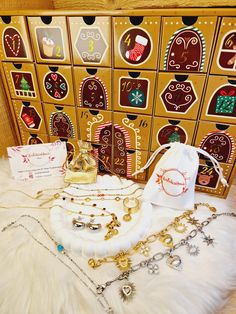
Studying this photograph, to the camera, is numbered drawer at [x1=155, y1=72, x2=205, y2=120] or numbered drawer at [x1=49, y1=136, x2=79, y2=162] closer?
numbered drawer at [x1=155, y1=72, x2=205, y2=120]

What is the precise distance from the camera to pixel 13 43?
0.65 m

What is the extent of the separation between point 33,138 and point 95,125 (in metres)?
0.27

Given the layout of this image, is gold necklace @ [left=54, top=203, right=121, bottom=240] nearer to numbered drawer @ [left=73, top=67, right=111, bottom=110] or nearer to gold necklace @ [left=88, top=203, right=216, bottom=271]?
gold necklace @ [left=88, top=203, right=216, bottom=271]

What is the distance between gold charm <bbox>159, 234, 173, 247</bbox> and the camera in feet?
1.88

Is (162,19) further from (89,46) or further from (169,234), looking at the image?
(169,234)

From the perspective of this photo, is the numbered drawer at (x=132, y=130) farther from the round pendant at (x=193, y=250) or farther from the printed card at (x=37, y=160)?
the round pendant at (x=193, y=250)

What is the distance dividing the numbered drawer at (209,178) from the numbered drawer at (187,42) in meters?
0.28

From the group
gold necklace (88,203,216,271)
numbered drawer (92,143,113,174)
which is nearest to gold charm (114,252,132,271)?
gold necklace (88,203,216,271)

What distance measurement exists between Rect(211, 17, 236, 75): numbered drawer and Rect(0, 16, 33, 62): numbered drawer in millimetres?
517

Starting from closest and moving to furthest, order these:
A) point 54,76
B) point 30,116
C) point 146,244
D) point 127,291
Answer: point 127,291 < point 146,244 < point 54,76 < point 30,116

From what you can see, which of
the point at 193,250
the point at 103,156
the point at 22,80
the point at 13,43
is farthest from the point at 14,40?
the point at 193,250

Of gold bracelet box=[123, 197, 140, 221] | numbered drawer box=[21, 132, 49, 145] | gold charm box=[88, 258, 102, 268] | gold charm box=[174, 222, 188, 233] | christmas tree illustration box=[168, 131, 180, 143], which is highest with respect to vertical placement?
christmas tree illustration box=[168, 131, 180, 143]

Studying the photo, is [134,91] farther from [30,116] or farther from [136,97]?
[30,116]

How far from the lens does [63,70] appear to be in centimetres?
65
